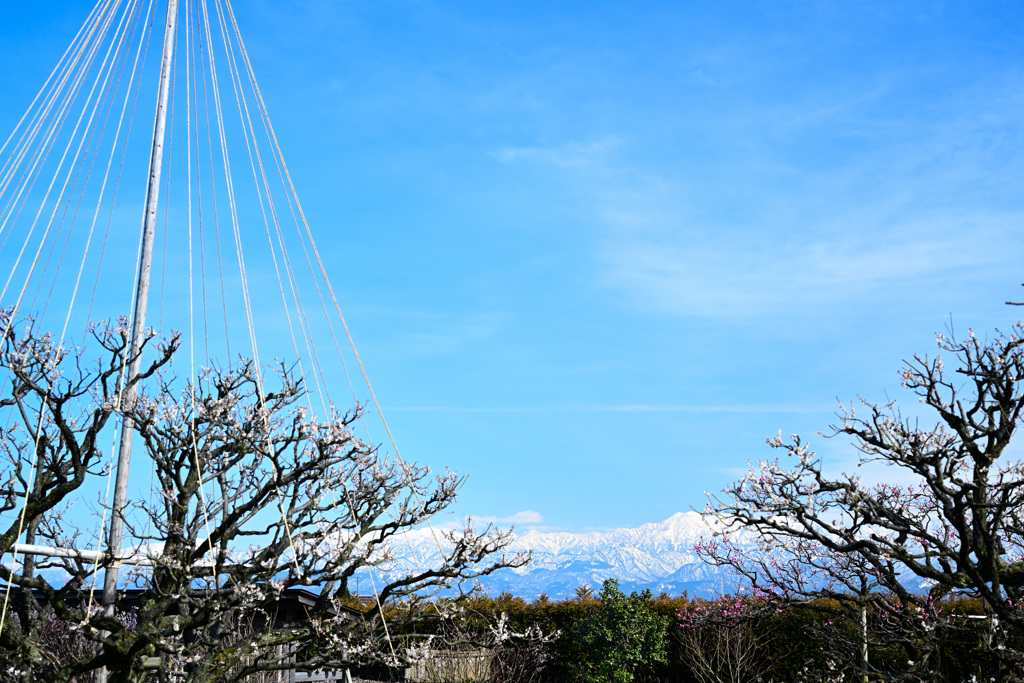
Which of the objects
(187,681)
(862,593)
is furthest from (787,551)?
(187,681)

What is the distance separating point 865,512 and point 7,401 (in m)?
13.1

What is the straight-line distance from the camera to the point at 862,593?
11.7 m

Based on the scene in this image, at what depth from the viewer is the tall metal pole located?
954 centimetres

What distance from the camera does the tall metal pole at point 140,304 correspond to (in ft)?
31.3

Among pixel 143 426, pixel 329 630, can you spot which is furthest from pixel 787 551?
pixel 143 426

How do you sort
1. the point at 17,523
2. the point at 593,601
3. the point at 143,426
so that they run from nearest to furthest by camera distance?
the point at 143,426 → the point at 17,523 → the point at 593,601

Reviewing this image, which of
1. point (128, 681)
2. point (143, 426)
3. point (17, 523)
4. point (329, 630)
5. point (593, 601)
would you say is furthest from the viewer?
point (593, 601)

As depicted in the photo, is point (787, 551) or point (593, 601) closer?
point (787, 551)

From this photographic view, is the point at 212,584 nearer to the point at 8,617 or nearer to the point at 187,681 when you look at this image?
the point at 187,681

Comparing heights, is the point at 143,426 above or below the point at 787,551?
above

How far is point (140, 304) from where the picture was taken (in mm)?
10312

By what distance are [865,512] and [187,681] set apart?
29.0 feet

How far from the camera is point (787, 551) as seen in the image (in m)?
11.4

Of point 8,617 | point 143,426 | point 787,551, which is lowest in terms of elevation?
point 8,617
